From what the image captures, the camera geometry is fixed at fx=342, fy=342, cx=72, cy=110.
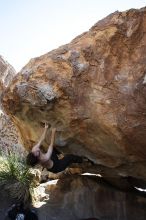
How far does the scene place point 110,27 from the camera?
23.0 ft

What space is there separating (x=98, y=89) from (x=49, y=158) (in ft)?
5.90

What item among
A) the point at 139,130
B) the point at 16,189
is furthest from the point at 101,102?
the point at 16,189

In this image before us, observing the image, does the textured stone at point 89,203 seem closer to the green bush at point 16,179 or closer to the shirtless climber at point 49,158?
the green bush at point 16,179

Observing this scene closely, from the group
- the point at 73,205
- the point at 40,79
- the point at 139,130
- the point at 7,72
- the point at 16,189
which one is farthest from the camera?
the point at 7,72

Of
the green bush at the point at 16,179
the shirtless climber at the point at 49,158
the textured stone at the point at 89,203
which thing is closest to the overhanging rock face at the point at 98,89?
the shirtless climber at the point at 49,158

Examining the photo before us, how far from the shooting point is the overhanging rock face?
6.70 metres

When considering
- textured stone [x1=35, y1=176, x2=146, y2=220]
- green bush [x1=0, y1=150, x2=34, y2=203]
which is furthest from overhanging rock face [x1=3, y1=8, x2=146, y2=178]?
green bush [x1=0, y1=150, x2=34, y2=203]

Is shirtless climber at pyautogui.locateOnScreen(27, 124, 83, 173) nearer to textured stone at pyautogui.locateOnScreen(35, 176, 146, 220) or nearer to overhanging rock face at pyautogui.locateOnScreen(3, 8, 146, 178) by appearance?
overhanging rock face at pyautogui.locateOnScreen(3, 8, 146, 178)

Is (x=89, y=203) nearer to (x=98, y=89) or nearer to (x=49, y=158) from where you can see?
(x=49, y=158)

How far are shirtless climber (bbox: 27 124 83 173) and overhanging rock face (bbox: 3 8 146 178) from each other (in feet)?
1.33

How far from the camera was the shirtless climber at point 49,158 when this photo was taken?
7133 mm

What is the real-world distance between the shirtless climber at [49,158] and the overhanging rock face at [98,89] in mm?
405

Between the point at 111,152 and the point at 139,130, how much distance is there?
3.71 ft

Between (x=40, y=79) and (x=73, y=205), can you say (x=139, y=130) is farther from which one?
(x=73, y=205)
